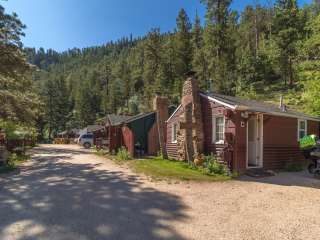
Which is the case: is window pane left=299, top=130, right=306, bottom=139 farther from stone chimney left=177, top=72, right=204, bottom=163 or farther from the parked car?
the parked car

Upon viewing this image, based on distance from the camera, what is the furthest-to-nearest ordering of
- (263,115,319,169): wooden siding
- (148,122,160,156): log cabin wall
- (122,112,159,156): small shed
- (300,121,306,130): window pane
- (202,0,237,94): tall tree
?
(202,0,237,94): tall tree
(148,122,160,156): log cabin wall
(122,112,159,156): small shed
(300,121,306,130): window pane
(263,115,319,169): wooden siding

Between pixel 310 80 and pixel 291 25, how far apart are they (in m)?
19.5

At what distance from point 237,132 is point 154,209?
20.7ft

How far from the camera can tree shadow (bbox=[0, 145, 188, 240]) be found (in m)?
5.45

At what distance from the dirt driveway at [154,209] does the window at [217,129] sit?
3.16 m

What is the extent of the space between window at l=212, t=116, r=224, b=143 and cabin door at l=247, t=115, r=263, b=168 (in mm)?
1332

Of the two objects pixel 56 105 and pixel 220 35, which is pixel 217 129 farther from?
pixel 56 105

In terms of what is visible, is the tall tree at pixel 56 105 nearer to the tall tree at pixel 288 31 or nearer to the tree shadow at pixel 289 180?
the tall tree at pixel 288 31

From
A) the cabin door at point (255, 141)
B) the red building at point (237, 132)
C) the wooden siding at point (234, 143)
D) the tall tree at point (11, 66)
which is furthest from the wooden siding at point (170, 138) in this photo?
the tall tree at point (11, 66)

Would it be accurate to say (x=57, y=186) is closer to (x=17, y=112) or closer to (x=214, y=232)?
(x=214, y=232)

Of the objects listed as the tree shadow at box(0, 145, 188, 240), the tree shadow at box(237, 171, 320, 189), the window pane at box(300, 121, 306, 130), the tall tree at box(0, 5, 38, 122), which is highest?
the tall tree at box(0, 5, 38, 122)

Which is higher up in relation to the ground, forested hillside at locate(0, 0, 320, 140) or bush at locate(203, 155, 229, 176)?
forested hillside at locate(0, 0, 320, 140)

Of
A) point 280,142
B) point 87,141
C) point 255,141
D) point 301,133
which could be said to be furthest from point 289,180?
point 87,141

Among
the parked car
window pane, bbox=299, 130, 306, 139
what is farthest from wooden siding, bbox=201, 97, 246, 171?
the parked car
